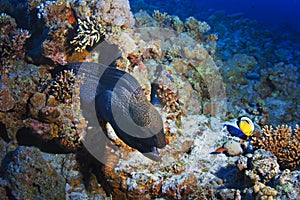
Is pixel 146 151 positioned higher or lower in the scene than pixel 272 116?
lower

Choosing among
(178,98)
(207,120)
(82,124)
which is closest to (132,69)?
(178,98)

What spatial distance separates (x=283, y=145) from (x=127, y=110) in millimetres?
3218

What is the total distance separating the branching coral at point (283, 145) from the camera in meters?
4.57

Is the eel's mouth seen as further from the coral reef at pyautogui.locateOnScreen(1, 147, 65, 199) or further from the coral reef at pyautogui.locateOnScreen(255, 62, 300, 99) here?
the coral reef at pyautogui.locateOnScreen(255, 62, 300, 99)

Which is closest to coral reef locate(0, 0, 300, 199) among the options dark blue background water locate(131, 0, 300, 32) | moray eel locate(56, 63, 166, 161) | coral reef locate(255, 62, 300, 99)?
moray eel locate(56, 63, 166, 161)

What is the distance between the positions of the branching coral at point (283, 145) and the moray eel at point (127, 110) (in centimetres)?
212

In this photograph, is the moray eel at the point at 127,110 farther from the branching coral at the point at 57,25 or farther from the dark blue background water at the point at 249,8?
the dark blue background water at the point at 249,8

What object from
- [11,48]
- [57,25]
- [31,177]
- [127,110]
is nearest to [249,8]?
[57,25]

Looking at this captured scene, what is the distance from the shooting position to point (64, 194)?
174 inches

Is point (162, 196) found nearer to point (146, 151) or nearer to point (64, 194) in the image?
point (146, 151)

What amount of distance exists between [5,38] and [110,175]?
4.41 meters

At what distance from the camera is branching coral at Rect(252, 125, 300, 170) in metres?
4.57

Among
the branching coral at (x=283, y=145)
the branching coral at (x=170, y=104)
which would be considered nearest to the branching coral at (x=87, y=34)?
the branching coral at (x=170, y=104)

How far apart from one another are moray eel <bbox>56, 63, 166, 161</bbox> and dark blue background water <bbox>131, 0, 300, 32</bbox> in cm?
1532
